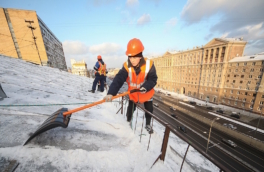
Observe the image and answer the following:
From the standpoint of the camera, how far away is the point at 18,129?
1.88m

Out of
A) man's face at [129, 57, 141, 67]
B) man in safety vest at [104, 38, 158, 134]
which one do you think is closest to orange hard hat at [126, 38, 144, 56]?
man in safety vest at [104, 38, 158, 134]

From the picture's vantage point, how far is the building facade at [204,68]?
32.7 m

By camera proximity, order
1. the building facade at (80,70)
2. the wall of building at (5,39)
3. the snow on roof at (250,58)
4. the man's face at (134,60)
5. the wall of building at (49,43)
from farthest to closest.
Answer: the snow on roof at (250,58)
the wall of building at (49,43)
the wall of building at (5,39)
the building facade at (80,70)
the man's face at (134,60)

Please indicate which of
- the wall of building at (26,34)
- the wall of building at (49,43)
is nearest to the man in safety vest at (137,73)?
the wall of building at (26,34)

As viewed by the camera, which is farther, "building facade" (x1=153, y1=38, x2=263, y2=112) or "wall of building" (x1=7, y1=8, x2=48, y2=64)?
"building facade" (x1=153, y1=38, x2=263, y2=112)

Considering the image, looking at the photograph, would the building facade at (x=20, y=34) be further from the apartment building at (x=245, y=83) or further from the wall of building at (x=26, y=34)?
the apartment building at (x=245, y=83)

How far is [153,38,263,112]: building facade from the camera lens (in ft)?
107

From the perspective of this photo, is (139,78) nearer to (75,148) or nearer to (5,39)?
(75,148)

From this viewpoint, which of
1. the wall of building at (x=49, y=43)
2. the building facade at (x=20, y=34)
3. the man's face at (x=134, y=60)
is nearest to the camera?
the man's face at (x=134, y=60)

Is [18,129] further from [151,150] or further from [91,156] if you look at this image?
[151,150]

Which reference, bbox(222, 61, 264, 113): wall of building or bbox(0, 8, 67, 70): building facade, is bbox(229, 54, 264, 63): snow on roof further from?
bbox(0, 8, 67, 70): building facade

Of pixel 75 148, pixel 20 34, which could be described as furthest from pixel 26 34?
pixel 75 148

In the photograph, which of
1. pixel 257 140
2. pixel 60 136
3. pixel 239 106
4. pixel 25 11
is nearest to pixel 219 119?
pixel 257 140

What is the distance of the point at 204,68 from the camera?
38469 mm
